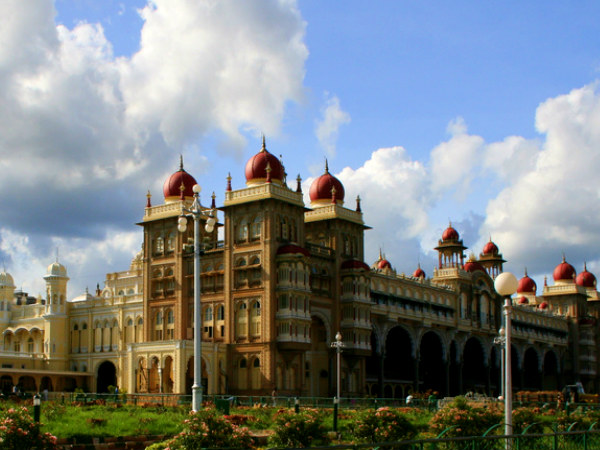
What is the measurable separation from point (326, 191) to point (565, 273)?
199 ft

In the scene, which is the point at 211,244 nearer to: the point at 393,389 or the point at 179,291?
the point at 179,291

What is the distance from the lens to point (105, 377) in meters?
81.0

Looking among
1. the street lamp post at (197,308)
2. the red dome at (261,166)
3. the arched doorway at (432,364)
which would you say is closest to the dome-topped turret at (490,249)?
the arched doorway at (432,364)

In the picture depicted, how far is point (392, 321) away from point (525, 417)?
154ft

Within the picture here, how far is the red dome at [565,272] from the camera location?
121 metres

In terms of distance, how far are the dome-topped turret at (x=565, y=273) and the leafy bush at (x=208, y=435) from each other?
10583cm

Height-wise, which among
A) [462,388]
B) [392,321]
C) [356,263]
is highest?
[356,263]

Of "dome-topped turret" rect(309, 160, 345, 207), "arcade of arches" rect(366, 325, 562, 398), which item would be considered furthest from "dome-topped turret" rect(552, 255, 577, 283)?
"dome-topped turret" rect(309, 160, 345, 207)

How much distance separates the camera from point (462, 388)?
9369 cm

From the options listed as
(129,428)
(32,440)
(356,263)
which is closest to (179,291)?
(356,263)

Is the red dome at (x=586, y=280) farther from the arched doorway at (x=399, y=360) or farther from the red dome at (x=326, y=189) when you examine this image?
the red dome at (x=326, y=189)

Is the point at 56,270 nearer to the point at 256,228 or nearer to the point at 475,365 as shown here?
the point at 256,228

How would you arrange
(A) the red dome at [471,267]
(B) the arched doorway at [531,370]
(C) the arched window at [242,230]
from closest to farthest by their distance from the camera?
1. (C) the arched window at [242,230]
2. (A) the red dome at [471,267]
3. (B) the arched doorway at [531,370]

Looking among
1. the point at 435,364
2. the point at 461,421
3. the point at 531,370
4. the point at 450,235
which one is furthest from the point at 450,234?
the point at 461,421
